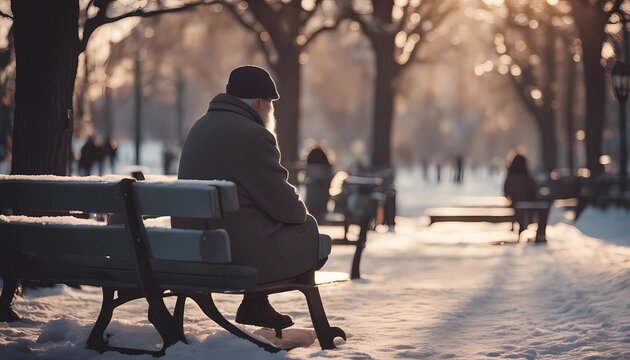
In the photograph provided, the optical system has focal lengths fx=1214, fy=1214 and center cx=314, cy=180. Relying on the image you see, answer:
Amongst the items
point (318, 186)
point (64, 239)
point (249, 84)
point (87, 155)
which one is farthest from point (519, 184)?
point (87, 155)

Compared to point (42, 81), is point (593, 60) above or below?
above

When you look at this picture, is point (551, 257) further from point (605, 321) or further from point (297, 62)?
point (297, 62)

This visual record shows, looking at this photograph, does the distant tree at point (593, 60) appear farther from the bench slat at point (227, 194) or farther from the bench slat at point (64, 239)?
the bench slat at point (227, 194)

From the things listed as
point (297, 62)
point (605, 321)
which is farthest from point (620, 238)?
point (605, 321)

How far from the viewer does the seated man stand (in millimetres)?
6887

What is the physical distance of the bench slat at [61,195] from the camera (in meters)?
6.72

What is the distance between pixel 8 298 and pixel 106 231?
1652 mm

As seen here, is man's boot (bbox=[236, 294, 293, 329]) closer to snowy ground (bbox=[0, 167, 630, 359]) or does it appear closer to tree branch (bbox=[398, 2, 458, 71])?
snowy ground (bbox=[0, 167, 630, 359])

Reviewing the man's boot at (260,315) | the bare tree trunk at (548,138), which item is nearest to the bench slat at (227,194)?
the man's boot at (260,315)

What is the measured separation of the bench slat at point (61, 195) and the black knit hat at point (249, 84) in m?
1.00

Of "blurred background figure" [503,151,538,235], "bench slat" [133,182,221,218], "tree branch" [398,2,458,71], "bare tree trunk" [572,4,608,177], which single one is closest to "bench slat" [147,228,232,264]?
"bench slat" [133,182,221,218]

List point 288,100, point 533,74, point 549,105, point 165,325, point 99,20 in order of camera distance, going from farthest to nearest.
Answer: point 533,74 < point 549,105 < point 288,100 < point 99,20 < point 165,325

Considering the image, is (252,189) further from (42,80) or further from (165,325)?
(42,80)

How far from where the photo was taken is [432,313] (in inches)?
376
